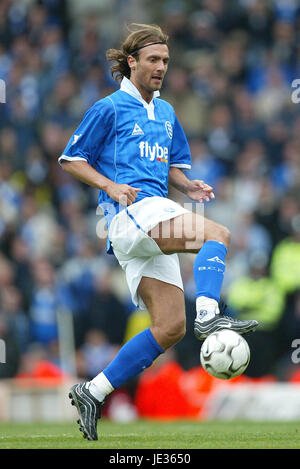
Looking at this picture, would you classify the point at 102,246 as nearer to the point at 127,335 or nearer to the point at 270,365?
the point at 127,335

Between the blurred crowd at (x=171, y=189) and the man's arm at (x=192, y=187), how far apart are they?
16.5ft

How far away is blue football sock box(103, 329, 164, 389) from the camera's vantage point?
6.17m

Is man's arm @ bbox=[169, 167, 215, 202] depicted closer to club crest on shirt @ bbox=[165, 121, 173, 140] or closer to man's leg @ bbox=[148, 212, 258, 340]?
club crest on shirt @ bbox=[165, 121, 173, 140]

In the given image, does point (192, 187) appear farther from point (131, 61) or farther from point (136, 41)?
point (136, 41)

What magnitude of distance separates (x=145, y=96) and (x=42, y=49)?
10.9 metres

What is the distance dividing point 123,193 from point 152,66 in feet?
3.41

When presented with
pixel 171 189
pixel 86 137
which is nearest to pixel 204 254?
pixel 86 137

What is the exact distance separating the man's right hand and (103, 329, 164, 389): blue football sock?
916mm

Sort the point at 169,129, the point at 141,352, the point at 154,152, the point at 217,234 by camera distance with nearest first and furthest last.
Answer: the point at 217,234 < the point at 141,352 < the point at 154,152 < the point at 169,129

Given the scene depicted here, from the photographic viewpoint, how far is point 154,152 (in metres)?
6.38

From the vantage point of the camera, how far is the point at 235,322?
555cm

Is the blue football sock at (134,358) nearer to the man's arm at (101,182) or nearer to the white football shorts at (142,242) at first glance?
the white football shorts at (142,242)

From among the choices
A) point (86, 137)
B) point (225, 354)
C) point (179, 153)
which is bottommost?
point (225, 354)

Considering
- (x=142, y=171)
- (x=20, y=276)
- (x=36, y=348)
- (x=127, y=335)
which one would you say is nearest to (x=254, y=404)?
(x=127, y=335)
